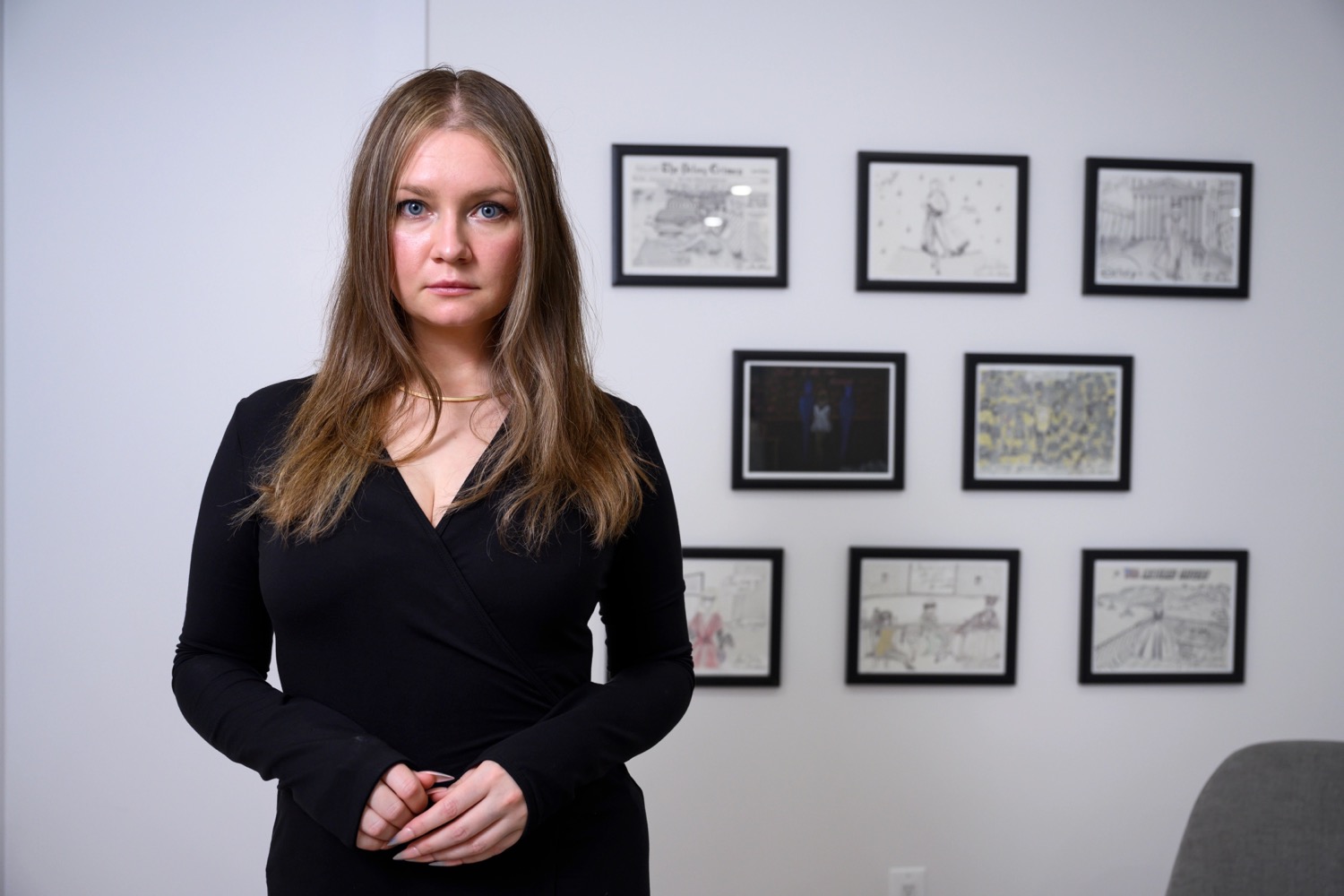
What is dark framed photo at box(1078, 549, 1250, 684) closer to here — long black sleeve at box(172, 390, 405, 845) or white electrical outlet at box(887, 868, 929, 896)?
white electrical outlet at box(887, 868, 929, 896)

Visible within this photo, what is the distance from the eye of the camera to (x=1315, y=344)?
2.29 meters

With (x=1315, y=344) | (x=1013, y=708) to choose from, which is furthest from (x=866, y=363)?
(x=1315, y=344)

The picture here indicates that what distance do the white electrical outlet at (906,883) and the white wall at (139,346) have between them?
1375mm

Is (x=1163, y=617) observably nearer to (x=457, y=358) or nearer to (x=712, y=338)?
(x=712, y=338)

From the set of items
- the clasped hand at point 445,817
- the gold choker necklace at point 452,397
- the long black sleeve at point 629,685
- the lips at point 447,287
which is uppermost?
the lips at point 447,287

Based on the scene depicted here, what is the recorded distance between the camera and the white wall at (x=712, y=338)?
84.0 inches

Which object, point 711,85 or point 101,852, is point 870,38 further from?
point 101,852

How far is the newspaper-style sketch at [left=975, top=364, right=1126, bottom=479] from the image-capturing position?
221cm

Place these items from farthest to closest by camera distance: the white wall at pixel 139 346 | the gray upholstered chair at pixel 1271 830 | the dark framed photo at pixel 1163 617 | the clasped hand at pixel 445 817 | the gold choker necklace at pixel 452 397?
the dark framed photo at pixel 1163 617
the white wall at pixel 139 346
the gray upholstered chair at pixel 1271 830
the gold choker necklace at pixel 452 397
the clasped hand at pixel 445 817

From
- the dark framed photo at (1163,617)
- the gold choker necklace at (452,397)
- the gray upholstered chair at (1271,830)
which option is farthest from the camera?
the dark framed photo at (1163,617)

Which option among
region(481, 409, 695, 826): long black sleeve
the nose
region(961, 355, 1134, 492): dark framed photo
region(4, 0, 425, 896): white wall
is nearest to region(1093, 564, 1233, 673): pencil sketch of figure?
region(961, 355, 1134, 492): dark framed photo

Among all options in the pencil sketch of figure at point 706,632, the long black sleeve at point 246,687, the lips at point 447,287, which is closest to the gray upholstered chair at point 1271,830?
the pencil sketch of figure at point 706,632

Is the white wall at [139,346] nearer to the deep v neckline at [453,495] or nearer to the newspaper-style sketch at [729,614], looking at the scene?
the newspaper-style sketch at [729,614]

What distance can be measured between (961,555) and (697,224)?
0.93m
